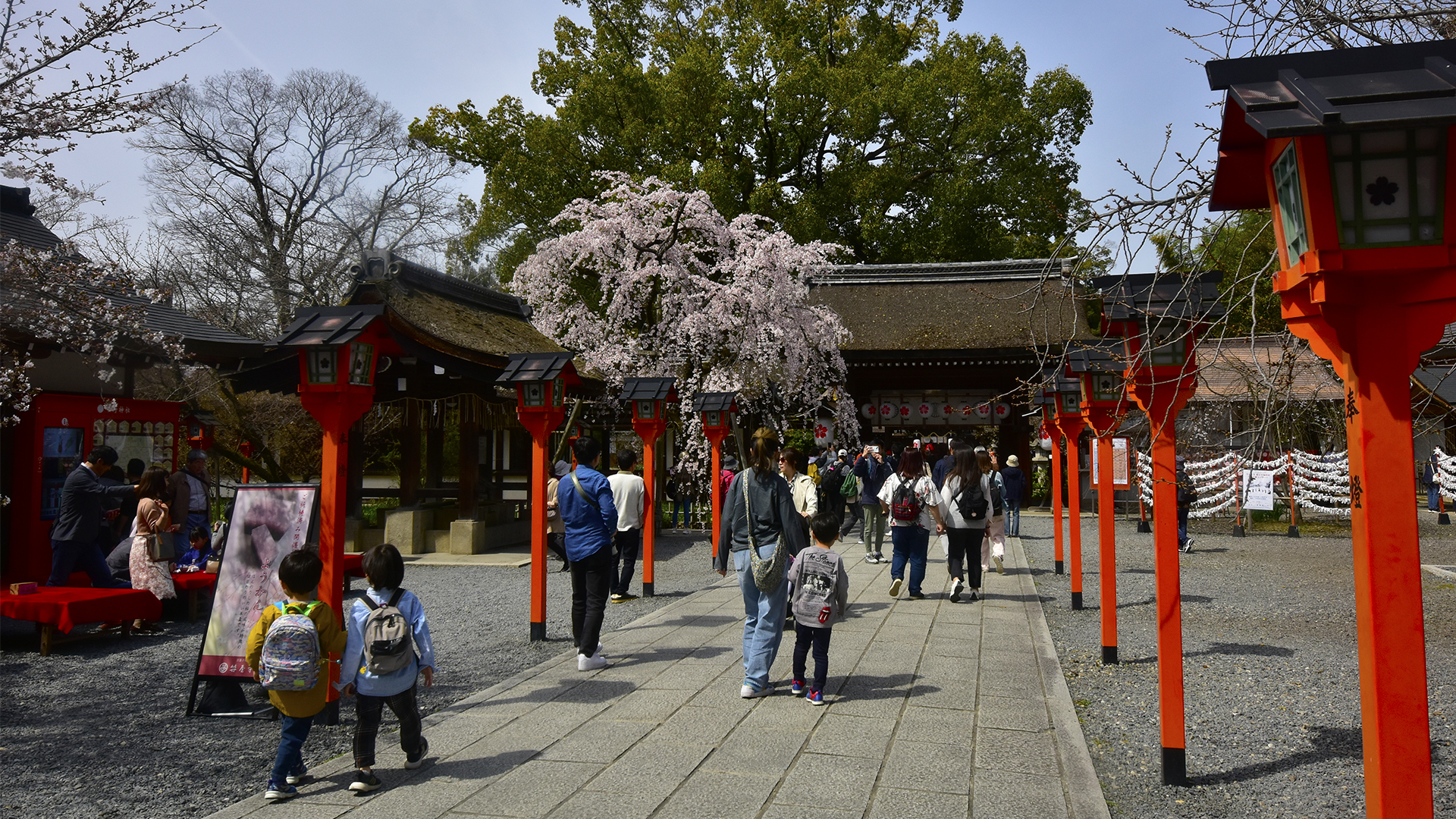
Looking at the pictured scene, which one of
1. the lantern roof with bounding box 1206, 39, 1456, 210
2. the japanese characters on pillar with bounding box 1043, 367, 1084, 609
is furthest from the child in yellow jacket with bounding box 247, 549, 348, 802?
the japanese characters on pillar with bounding box 1043, 367, 1084, 609

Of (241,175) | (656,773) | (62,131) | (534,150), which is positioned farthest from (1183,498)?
(241,175)

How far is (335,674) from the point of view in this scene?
527 centimetres

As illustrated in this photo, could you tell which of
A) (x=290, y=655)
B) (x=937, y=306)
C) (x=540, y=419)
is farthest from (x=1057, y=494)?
(x=937, y=306)

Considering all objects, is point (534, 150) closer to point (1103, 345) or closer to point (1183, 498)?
point (1183, 498)

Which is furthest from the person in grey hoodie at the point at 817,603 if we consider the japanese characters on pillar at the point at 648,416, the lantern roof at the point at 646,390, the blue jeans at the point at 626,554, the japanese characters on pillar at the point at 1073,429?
the lantern roof at the point at 646,390

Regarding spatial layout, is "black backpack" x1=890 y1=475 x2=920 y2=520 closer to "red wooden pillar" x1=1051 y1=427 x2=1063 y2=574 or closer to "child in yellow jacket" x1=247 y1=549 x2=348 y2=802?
"red wooden pillar" x1=1051 y1=427 x2=1063 y2=574

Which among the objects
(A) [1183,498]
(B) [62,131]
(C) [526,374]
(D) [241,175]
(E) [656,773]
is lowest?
(E) [656,773]

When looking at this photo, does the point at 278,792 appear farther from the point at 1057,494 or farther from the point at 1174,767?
the point at 1057,494

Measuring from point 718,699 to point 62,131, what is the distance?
17.7 ft

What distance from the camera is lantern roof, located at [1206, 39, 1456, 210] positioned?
8.20 feet

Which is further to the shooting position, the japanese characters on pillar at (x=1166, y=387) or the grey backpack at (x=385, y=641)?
the japanese characters on pillar at (x=1166, y=387)

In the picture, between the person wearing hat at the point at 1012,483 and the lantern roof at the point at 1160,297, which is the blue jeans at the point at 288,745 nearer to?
the lantern roof at the point at 1160,297

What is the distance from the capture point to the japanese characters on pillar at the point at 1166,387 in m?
4.34

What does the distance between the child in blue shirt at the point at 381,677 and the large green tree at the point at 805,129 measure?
18486mm
